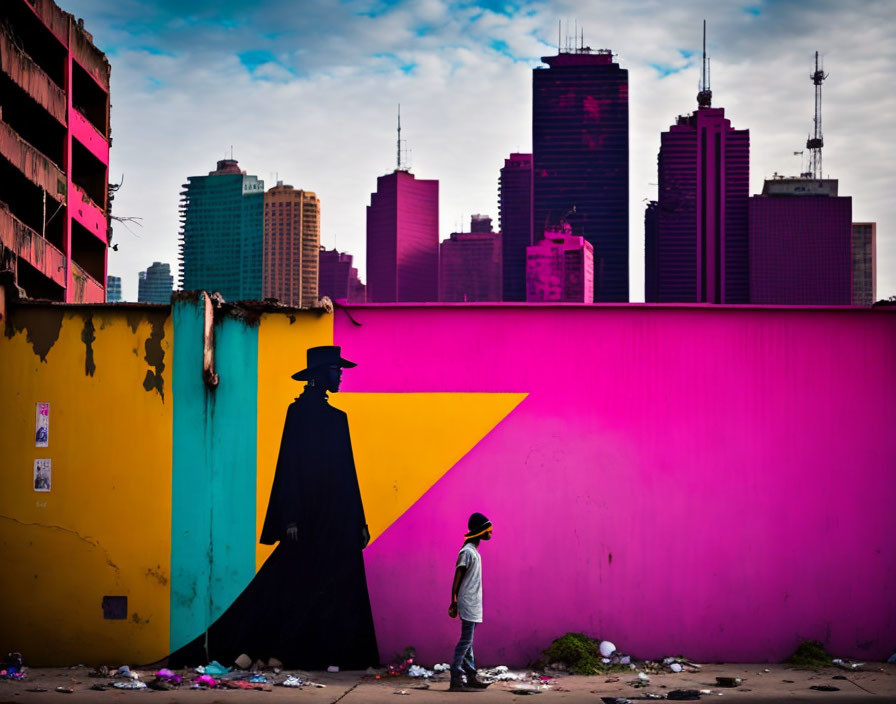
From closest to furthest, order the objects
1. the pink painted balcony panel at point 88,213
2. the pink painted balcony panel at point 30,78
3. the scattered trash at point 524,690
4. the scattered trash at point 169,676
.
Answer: the scattered trash at point 524,690 < the scattered trash at point 169,676 < the pink painted balcony panel at point 30,78 < the pink painted balcony panel at point 88,213

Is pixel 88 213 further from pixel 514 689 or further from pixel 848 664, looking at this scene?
pixel 848 664

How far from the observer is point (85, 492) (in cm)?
877

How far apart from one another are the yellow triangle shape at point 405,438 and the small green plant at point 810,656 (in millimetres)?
3276

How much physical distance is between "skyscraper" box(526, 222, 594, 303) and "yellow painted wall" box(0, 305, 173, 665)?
165m

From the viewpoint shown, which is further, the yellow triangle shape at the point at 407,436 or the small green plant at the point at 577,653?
the yellow triangle shape at the point at 407,436

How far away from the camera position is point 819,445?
353 inches

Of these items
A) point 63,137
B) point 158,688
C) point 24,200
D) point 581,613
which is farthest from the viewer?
point 63,137

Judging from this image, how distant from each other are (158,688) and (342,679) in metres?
1.48

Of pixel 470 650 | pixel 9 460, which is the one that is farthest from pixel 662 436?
pixel 9 460

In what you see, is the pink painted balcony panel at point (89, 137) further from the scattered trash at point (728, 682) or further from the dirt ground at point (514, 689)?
the scattered trash at point (728, 682)

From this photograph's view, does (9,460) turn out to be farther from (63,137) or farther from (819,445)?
(63,137)

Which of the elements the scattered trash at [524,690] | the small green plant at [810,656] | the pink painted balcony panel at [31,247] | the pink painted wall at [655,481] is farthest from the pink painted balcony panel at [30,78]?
the small green plant at [810,656]

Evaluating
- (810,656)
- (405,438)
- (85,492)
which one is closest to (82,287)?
(85,492)

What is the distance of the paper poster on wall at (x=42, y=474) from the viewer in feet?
28.8
